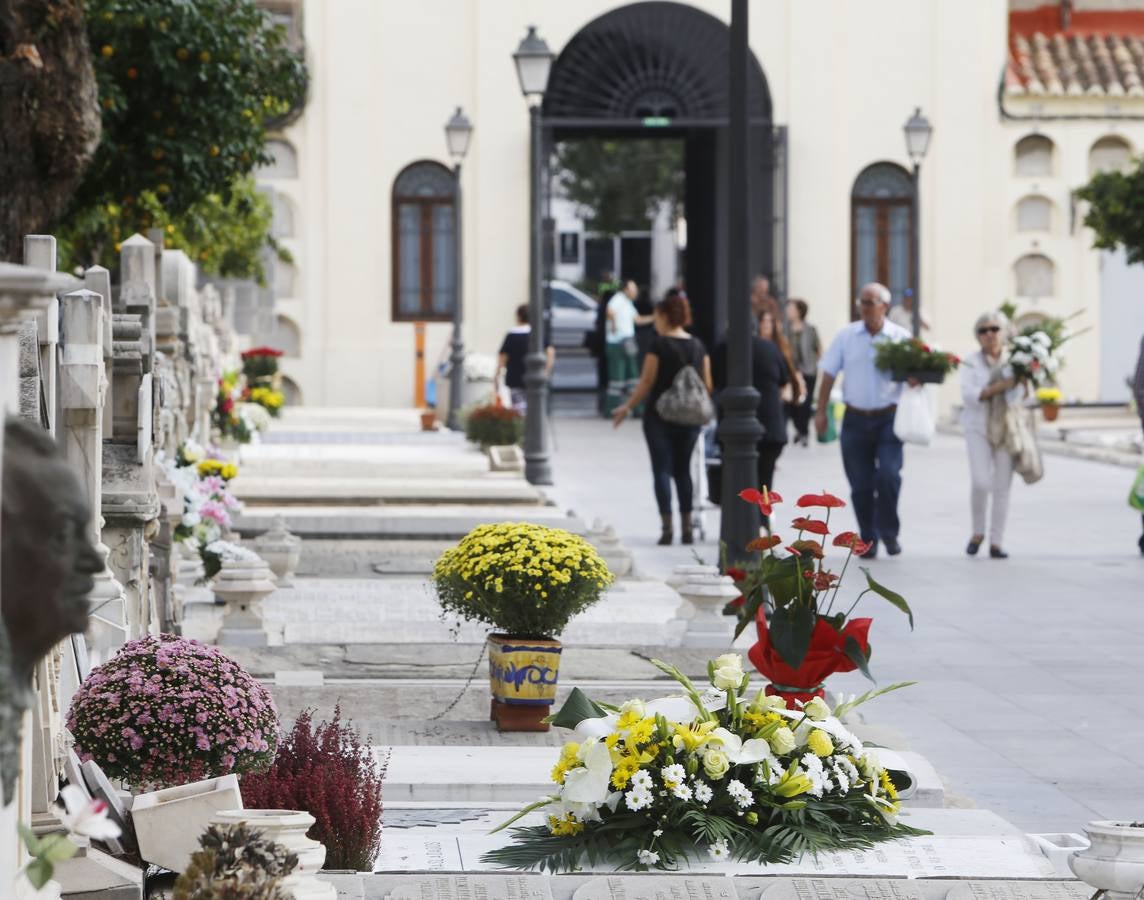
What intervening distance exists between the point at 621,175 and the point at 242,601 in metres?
42.5

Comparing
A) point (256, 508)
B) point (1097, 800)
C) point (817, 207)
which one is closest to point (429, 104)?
point (817, 207)

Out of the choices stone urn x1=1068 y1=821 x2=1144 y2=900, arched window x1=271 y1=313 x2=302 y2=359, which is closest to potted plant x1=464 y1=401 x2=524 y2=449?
arched window x1=271 y1=313 x2=302 y2=359

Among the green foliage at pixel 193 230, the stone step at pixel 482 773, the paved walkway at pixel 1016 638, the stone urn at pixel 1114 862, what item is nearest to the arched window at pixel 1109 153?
the green foliage at pixel 193 230

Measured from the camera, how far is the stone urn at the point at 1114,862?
5340 mm

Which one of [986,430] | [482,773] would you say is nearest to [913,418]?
[986,430]

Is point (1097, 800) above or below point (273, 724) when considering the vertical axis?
below

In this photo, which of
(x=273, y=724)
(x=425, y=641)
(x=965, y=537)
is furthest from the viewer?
(x=965, y=537)

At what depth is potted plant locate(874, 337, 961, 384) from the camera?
49.2ft

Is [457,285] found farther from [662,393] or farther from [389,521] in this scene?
[662,393]

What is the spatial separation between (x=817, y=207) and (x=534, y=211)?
13628mm

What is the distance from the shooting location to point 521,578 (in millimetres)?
8398

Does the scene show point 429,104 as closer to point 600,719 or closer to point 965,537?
point 965,537

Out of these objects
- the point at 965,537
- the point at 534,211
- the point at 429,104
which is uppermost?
the point at 429,104

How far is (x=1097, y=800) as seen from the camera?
7.79 metres
